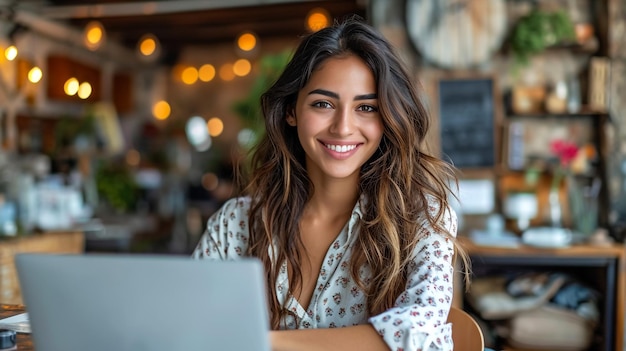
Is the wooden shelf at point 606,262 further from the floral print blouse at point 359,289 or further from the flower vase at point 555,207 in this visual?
the floral print blouse at point 359,289

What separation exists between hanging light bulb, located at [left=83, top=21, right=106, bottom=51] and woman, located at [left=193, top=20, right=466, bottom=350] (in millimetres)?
5747

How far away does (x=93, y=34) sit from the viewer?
696 centimetres

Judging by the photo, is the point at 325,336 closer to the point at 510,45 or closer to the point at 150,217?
the point at 510,45

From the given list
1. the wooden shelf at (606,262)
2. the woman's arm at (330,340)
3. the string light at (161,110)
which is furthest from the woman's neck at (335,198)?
the string light at (161,110)

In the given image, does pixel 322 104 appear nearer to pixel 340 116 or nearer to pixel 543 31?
pixel 340 116

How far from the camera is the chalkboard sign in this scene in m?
4.33

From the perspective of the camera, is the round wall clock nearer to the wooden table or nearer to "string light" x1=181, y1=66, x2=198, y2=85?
the wooden table

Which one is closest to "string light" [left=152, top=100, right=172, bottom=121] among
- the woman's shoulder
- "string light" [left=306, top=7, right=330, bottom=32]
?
"string light" [left=306, top=7, right=330, bottom=32]

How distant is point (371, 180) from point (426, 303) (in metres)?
0.45

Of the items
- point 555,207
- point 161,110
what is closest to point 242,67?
point 161,110

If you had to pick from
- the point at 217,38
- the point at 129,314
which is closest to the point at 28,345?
the point at 129,314

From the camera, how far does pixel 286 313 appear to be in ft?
5.25

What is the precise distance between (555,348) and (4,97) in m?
5.11

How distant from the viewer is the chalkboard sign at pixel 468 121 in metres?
4.33
